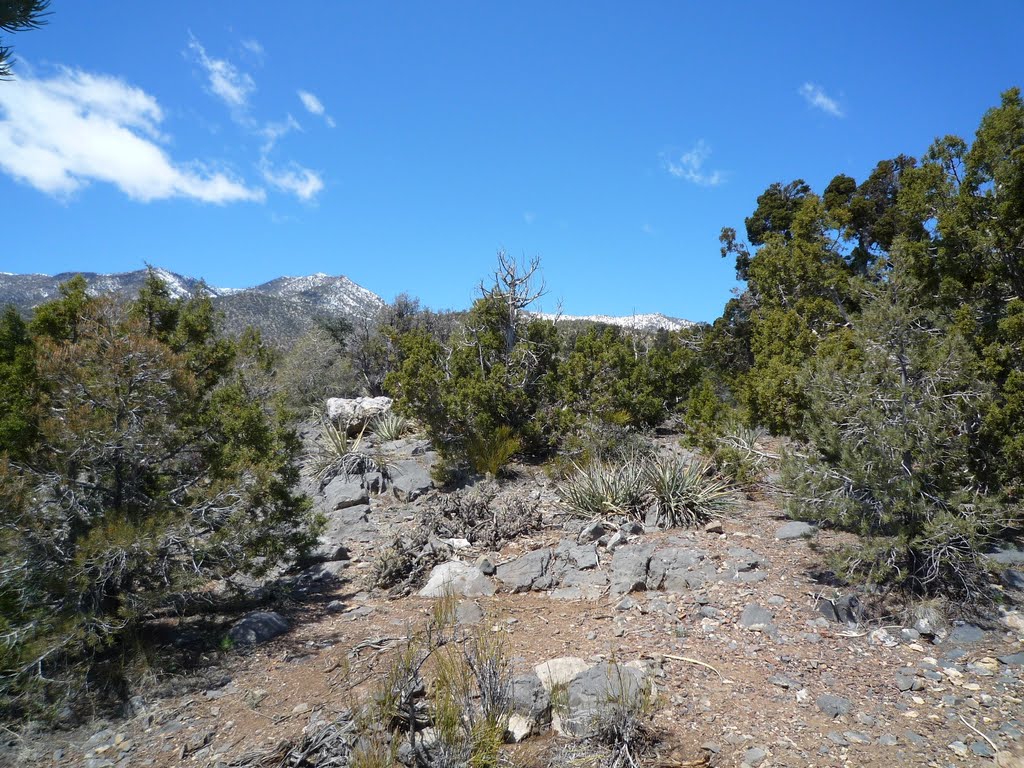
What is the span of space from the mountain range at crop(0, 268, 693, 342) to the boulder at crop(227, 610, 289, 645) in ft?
71.1

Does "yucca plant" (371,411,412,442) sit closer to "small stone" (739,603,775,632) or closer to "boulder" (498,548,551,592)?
"boulder" (498,548,551,592)

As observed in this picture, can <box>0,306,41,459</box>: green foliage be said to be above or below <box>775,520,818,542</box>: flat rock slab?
above

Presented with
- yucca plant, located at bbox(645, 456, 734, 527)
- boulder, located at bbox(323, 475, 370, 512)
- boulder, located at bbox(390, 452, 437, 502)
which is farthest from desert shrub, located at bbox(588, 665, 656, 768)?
boulder, located at bbox(323, 475, 370, 512)

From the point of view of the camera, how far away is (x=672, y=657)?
5074 mm

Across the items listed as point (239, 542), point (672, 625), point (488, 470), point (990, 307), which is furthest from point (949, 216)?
point (239, 542)

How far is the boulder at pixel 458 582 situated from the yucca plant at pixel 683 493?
8.31ft

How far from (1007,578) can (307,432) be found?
571 inches

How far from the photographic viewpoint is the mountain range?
37.9 metres

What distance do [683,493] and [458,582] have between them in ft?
10.5

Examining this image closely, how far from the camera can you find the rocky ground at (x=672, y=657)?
407 centimetres

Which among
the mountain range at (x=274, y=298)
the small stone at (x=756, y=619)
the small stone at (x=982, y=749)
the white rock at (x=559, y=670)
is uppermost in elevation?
the mountain range at (x=274, y=298)

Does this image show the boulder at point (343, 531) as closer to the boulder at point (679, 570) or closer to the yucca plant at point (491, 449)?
the yucca plant at point (491, 449)

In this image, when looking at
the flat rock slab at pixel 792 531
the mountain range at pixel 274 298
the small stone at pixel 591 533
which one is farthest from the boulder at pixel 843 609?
the mountain range at pixel 274 298

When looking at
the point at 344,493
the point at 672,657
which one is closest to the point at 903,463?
the point at 672,657
